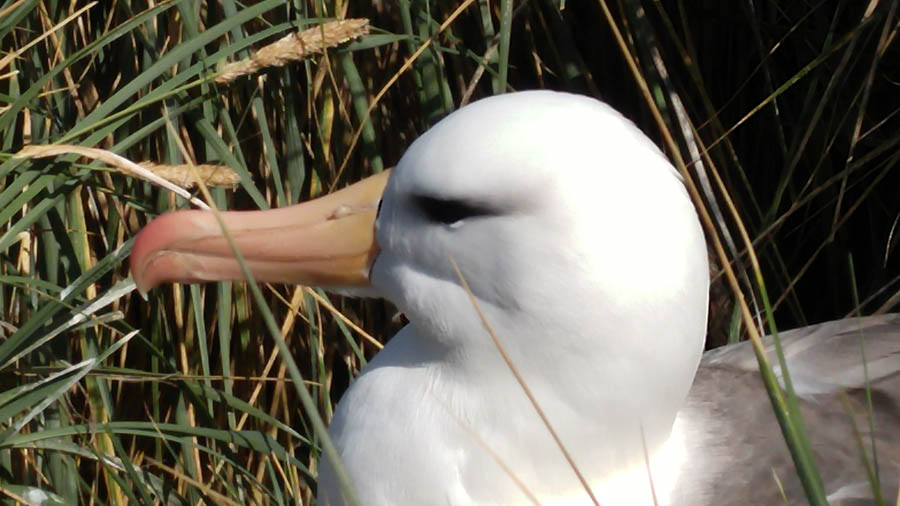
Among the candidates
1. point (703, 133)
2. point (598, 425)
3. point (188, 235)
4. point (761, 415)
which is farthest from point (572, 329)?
point (703, 133)

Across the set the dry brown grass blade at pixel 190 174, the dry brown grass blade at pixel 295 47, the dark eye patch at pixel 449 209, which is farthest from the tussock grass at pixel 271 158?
the dark eye patch at pixel 449 209

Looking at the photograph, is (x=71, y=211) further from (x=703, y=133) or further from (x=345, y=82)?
(x=703, y=133)

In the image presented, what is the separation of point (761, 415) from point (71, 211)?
1.64m

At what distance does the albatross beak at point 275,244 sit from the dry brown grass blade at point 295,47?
31 cm

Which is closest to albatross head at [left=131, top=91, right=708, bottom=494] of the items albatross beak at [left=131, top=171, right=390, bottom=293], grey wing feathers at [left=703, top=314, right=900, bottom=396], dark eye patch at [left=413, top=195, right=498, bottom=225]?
dark eye patch at [left=413, top=195, right=498, bottom=225]

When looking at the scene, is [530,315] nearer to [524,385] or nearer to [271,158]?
[524,385]

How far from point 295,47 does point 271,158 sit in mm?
652

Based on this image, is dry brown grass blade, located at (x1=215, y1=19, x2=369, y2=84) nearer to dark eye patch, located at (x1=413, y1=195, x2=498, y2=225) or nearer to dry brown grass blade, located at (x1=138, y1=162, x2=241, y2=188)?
dry brown grass blade, located at (x1=138, y1=162, x2=241, y2=188)

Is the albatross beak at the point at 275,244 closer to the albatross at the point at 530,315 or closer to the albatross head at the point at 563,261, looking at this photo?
the albatross at the point at 530,315

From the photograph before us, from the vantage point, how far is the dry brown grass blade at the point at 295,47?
8.40 feet

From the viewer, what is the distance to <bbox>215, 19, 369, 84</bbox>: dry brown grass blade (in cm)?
256

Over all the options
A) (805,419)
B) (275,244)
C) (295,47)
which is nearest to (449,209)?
(275,244)

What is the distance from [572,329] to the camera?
2064 millimetres

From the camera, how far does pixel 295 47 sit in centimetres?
257
